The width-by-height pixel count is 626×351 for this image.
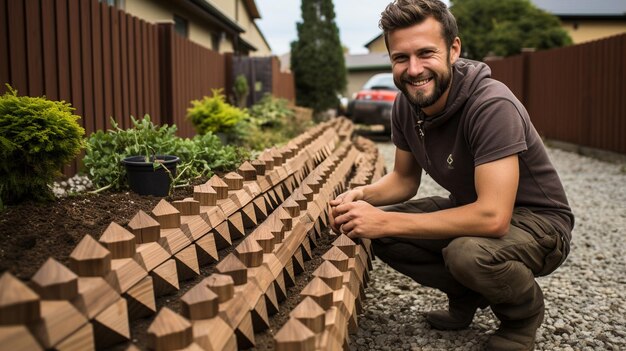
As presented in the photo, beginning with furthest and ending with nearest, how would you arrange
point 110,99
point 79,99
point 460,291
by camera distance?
point 110,99, point 79,99, point 460,291

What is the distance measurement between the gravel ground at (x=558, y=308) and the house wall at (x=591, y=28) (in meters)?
46.2

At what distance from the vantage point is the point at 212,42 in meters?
16.8

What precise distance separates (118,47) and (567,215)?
201 inches

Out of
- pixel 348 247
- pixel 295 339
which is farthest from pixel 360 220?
pixel 295 339

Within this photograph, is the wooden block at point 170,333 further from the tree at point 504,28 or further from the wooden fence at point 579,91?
the tree at point 504,28

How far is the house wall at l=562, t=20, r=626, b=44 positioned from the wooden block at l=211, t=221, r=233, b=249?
4996 cm

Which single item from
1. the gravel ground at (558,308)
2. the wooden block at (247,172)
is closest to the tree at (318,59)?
the gravel ground at (558,308)

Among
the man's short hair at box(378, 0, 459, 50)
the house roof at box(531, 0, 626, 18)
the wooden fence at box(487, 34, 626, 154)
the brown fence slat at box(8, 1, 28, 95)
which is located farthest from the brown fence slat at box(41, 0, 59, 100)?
the house roof at box(531, 0, 626, 18)

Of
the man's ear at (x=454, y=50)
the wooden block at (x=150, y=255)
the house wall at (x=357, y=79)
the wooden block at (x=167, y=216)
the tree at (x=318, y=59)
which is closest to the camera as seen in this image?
the wooden block at (x=150, y=255)

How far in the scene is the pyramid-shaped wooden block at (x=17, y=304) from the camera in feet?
4.50

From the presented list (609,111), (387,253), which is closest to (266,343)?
(387,253)

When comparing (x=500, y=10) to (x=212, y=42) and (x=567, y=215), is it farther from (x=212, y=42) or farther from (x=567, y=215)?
(x=567, y=215)

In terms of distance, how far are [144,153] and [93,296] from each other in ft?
8.25

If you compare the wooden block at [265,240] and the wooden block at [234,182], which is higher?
the wooden block at [234,182]
